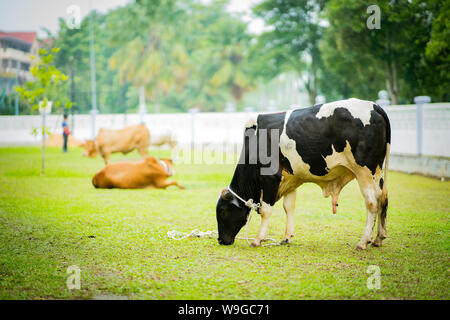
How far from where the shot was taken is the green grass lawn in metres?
3.99

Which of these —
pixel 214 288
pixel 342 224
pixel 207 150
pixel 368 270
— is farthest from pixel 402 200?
pixel 207 150

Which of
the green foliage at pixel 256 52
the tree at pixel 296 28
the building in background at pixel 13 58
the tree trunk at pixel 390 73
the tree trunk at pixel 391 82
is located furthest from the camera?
the building in background at pixel 13 58

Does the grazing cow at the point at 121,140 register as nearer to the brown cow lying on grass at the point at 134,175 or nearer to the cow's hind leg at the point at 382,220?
the brown cow lying on grass at the point at 134,175

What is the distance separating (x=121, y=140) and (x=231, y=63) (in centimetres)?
3594

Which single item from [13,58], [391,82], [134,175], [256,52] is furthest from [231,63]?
[134,175]

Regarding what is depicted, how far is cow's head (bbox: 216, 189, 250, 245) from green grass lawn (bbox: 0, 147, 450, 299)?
0.48ft

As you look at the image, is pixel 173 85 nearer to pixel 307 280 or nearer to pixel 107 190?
pixel 107 190

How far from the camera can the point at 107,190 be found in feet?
34.1

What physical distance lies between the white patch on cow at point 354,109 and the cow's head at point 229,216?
4.28ft

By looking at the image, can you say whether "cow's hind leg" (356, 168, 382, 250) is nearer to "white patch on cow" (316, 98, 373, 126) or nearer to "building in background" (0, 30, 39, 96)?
"white patch on cow" (316, 98, 373, 126)

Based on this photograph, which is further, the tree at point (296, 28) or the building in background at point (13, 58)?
the building in background at point (13, 58)

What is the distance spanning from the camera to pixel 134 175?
34.0 feet

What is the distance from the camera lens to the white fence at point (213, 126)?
504 inches

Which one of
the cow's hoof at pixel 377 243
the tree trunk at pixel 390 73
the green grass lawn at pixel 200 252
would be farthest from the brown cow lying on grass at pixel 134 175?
the tree trunk at pixel 390 73
